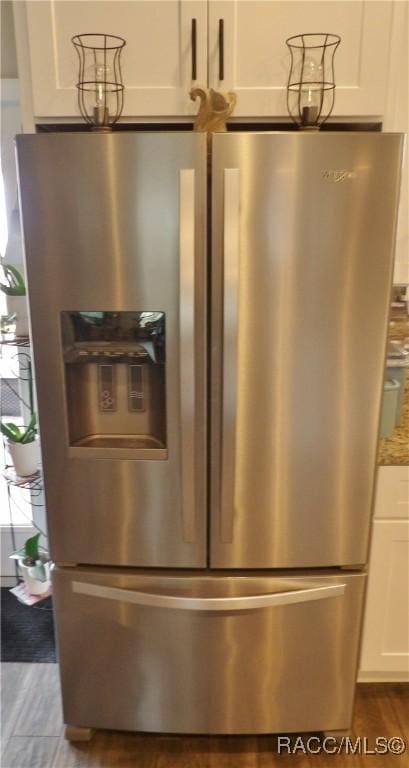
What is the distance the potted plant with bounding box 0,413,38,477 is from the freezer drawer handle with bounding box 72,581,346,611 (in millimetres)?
619

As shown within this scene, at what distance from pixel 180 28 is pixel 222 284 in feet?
2.25

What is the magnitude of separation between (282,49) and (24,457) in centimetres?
152

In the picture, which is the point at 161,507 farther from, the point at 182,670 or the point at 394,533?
the point at 394,533

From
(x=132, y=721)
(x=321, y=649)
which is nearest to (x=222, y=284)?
(x=321, y=649)

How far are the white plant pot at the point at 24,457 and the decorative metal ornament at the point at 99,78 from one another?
1.10 meters

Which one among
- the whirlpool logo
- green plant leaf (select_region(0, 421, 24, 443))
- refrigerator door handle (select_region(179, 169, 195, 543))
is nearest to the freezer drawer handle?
refrigerator door handle (select_region(179, 169, 195, 543))

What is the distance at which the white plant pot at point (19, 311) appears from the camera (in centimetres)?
202

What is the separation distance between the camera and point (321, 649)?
1.72 metres

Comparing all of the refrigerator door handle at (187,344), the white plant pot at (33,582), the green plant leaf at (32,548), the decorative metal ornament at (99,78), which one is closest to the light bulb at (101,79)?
→ the decorative metal ornament at (99,78)

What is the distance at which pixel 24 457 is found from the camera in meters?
2.12

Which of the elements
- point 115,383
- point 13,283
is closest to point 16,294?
point 13,283

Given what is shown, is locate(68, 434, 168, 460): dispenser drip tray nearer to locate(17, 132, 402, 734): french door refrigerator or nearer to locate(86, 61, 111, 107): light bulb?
locate(17, 132, 402, 734): french door refrigerator

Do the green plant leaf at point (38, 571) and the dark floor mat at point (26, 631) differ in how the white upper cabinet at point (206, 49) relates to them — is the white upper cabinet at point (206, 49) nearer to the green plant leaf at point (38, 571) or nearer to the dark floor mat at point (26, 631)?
the green plant leaf at point (38, 571)

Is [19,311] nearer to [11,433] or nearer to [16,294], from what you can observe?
[16,294]
